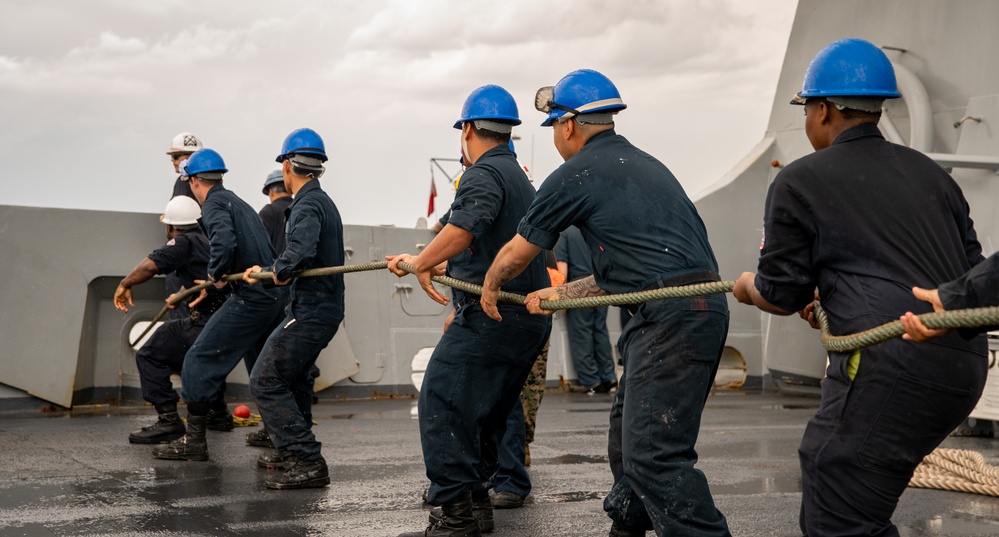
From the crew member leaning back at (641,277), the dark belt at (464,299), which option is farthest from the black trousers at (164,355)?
the crew member leaning back at (641,277)

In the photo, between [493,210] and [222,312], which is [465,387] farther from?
[222,312]

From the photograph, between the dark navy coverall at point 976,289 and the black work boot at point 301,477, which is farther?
the black work boot at point 301,477

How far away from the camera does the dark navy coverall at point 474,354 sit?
506cm

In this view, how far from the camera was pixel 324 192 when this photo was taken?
6891mm

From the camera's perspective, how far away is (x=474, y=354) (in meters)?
5.08

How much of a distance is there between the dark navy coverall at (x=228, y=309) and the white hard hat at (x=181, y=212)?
812mm

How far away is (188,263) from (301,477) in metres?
2.63

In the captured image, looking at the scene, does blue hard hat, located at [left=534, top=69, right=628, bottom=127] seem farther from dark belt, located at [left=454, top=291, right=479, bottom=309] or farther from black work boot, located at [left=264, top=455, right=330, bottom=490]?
black work boot, located at [left=264, top=455, right=330, bottom=490]

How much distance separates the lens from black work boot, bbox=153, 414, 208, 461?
7.57 metres

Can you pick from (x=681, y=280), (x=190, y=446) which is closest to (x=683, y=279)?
(x=681, y=280)

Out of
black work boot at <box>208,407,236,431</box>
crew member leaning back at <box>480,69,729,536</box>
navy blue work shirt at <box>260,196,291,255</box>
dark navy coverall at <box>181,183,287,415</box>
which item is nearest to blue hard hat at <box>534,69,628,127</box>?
crew member leaning back at <box>480,69,729,536</box>

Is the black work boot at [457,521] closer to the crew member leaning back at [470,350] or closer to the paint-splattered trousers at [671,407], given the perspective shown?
the crew member leaning back at [470,350]

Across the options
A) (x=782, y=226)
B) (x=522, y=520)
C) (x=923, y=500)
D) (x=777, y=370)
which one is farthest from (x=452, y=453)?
(x=777, y=370)

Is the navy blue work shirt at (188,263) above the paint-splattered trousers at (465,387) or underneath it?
above
